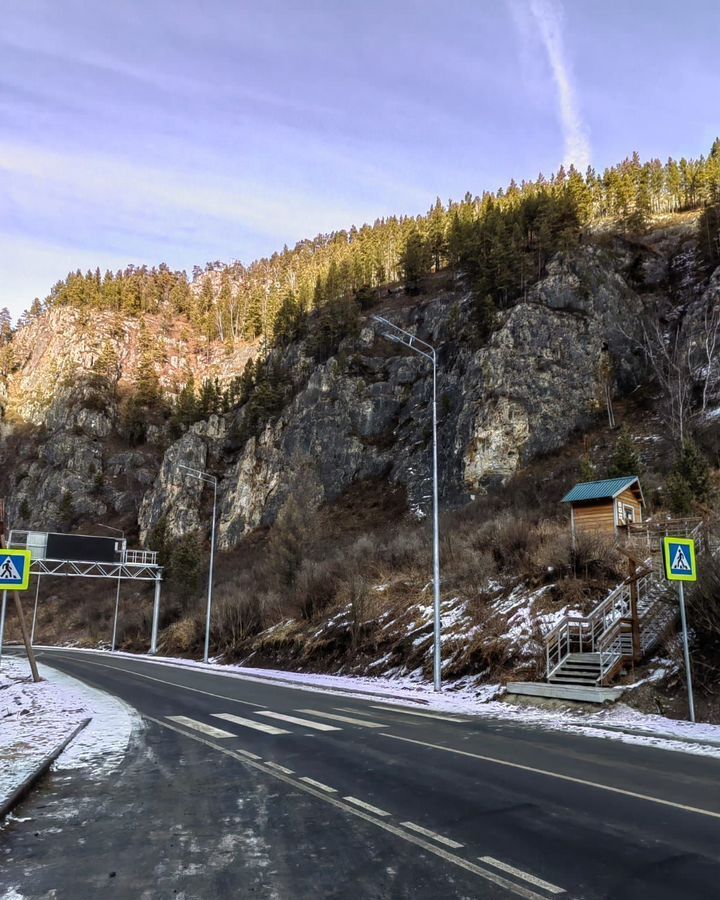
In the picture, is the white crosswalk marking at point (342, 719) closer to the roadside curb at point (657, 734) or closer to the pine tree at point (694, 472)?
the roadside curb at point (657, 734)

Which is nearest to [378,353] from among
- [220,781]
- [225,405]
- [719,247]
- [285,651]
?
[225,405]

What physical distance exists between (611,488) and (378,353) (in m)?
53.2

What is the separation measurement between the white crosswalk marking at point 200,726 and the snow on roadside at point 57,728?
3.00 feet

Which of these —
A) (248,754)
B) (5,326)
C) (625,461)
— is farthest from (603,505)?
(5,326)

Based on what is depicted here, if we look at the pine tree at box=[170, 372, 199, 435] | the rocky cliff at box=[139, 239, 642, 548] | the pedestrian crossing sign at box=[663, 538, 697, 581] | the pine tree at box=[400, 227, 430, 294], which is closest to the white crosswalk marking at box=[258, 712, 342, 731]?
the pedestrian crossing sign at box=[663, 538, 697, 581]

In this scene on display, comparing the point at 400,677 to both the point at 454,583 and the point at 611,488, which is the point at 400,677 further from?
the point at 611,488

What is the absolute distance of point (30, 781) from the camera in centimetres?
698

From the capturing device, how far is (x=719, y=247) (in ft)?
232

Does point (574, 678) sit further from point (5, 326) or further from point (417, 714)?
point (5, 326)

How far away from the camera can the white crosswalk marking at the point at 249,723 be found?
11363 mm

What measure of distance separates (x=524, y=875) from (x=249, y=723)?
360 inches

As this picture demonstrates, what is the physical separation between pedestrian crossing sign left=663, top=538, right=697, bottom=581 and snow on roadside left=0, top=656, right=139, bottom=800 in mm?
10325

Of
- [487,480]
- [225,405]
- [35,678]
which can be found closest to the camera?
[35,678]

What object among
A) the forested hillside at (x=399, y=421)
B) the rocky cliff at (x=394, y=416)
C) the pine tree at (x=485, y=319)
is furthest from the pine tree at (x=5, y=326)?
the pine tree at (x=485, y=319)
